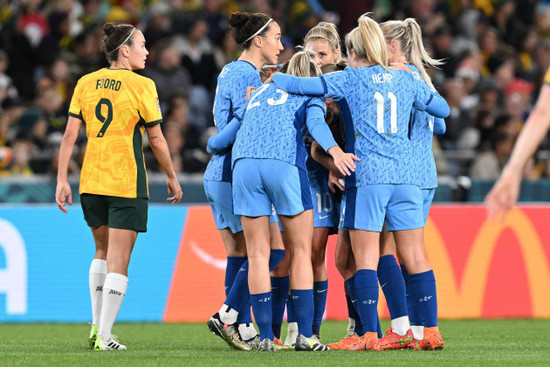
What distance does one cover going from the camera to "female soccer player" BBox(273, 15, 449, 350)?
6.32 m

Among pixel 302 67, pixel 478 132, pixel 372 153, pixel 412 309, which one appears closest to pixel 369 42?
pixel 302 67

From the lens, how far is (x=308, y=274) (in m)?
6.29

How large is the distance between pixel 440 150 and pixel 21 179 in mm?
5714

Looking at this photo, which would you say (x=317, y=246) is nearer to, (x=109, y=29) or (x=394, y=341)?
(x=394, y=341)

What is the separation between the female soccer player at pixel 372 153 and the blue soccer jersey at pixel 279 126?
0.11 meters

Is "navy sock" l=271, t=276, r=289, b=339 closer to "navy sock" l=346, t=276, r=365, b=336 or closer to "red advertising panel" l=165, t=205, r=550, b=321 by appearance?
"navy sock" l=346, t=276, r=365, b=336

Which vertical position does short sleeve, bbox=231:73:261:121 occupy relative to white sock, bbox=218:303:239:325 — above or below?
above

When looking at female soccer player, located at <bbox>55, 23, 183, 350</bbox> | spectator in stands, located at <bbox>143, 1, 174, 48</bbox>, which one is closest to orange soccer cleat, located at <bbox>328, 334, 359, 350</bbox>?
female soccer player, located at <bbox>55, 23, 183, 350</bbox>

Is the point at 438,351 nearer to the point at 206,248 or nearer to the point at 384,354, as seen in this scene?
the point at 384,354

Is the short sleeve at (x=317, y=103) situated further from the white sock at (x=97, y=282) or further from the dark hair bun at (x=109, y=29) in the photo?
the white sock at (x=97, y=282)

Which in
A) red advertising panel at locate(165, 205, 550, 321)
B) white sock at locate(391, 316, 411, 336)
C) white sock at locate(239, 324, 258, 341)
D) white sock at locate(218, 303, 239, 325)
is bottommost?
red advertising panel at locate(165, 205, 550, 321)

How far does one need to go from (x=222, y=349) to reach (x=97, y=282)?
1010 mm

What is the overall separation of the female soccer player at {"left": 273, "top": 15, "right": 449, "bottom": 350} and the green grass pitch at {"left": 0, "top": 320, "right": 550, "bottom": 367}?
23.1 inches

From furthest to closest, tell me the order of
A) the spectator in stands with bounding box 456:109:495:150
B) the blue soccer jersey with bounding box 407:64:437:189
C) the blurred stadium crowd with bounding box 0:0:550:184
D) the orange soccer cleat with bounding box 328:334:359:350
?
the spectator in stands with bounding box 456:109:495:150 < the blurred stadium crowd with bounding box 0:0:550:184 < the blue soccer jersey with bounding box 407:64:437:189 < the orange soccer cleat with bounding box 328:334:359:350
